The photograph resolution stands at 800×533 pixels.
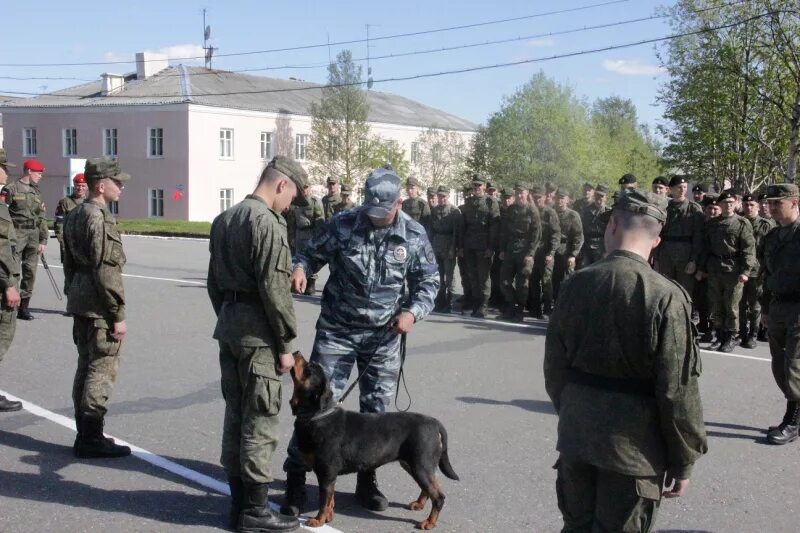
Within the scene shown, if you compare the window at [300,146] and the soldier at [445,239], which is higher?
the window at [300,146]

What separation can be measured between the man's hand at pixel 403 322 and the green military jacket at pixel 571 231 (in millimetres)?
8770

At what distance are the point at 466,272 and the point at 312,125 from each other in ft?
145

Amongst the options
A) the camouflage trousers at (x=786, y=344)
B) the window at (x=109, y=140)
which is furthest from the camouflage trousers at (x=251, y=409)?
the window at (x=109, y=140)

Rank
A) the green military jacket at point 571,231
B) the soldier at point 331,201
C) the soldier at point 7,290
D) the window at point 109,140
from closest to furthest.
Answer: the soldier at point 7,290 → the green military jacket at point 571,231 → the soldier at point 331,201 → the window at point 109,140

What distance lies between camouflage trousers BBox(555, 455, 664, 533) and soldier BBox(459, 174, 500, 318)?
10.2 m

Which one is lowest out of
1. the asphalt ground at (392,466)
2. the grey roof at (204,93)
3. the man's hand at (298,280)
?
the asphalt ground at (392,466)

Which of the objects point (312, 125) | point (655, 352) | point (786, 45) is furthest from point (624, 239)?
point (312, 125)

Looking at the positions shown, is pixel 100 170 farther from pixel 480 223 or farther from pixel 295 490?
pixel 480 223

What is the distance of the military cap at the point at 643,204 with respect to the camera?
10.5ft

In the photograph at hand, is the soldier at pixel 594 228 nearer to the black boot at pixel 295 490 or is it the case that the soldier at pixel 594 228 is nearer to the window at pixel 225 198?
the black boot at pixel 295 490

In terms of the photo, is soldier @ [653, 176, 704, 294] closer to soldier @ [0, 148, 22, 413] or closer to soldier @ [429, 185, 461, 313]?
soldier @ [429, 185, 461, 313]

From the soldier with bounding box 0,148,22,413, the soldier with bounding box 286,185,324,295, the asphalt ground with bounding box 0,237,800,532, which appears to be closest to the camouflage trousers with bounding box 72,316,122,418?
the asphalt ground with bounding box 0,237,800,532

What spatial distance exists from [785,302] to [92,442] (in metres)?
5.32

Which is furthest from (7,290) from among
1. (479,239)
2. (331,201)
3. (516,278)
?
(331,201)
